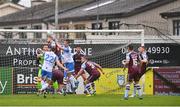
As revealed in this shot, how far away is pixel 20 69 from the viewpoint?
27.5 m

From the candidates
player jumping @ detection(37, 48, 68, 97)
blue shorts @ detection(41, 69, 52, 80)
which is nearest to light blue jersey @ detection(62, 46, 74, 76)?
player jumping @ detection(37, 48, 68, 97)

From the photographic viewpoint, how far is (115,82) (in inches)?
1083

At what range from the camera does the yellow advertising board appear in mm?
27406

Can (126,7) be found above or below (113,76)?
above

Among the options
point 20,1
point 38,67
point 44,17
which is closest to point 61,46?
point 38,67

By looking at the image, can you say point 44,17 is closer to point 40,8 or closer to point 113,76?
point 40,8

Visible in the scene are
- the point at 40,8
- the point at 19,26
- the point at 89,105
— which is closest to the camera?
the point at 89,105

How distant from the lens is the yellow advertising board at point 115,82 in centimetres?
2741

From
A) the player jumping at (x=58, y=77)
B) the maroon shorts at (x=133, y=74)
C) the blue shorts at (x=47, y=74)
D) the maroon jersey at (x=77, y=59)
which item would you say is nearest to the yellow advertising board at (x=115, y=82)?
the maroon jersey at (x=77, y=59)

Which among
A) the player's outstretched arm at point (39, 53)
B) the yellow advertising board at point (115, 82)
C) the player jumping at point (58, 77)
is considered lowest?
the yellow advertising board at point (115, 82)

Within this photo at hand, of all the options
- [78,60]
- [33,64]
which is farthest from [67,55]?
[33,64]

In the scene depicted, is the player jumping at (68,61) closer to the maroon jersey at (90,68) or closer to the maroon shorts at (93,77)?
the maroon jersey at (90,68)

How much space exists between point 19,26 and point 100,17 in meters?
13.2

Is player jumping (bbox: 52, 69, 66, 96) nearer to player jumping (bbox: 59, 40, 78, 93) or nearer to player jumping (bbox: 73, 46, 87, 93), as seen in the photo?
player jumping (bbox: 59, 40, 78, 93)
